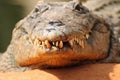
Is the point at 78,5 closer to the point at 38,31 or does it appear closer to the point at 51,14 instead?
the point at 51,14

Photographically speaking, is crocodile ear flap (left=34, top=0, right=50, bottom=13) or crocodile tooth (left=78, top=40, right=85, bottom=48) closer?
crocodile tooth (left=78, top=40, right=85, bottom=48)

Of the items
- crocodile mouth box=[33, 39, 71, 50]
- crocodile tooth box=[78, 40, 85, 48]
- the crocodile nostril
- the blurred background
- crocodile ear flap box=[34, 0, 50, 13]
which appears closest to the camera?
crocodile mouth box=[33, 39, 71, 50]

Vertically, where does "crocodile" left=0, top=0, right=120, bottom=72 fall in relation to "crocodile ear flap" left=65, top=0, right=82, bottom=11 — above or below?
below

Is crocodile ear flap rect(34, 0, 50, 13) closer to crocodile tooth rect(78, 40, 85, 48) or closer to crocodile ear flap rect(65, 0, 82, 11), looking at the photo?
crocodile ear flap rect(65, 0, 82, 11)

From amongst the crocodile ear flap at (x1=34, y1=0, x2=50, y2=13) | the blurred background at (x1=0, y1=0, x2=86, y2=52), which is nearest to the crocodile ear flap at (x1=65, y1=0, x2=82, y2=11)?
the crocodile ear flap at (x1=34, y1=0, x2=50, y2=13)

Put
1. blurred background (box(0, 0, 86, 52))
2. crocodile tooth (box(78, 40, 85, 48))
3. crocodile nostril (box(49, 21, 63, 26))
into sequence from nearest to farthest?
crocodile nostril (box(49, 21, 63, 26)) → crocodile tooth (box(78, 40, 85, 48)) → blurred background (box(0, 0, 86, 52))

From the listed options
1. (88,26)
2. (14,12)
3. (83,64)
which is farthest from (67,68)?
(14,12)

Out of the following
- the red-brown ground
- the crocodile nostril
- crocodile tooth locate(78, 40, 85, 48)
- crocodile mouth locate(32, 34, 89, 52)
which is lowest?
the red-brown ground

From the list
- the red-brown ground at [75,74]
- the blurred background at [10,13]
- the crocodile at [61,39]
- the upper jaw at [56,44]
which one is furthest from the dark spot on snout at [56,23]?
the blurred background at [10,13]
